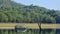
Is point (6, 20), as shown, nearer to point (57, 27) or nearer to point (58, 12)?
point (57, 27)

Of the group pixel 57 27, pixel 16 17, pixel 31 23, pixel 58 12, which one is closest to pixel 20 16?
pixel 16 17

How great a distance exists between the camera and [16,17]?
252 feet

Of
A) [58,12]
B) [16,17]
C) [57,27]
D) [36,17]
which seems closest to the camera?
[57,27]

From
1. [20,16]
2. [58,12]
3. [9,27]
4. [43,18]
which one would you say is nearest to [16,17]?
[20,16]

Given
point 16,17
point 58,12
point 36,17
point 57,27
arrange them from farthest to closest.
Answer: point 58,12
point 36,17
point 16,17
point 57,27

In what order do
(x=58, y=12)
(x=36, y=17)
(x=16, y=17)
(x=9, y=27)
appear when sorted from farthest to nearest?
1. (x=58, y=12)
2. (x=36, y=17)
3. (x=16, y=17)
4. (x=9, y=27)

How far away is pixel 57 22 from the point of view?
78.5 meters

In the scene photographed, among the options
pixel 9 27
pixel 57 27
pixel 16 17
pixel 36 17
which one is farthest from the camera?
pixel 36 17

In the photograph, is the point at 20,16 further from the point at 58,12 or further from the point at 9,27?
the point at 58,12

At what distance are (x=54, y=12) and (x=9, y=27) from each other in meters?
35.8

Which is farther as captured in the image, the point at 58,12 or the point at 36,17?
the point at 58,12

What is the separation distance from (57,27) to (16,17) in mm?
12185

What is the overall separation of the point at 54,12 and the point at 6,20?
30457 millimetres

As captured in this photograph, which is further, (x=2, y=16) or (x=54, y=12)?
(x=54, y=12)
